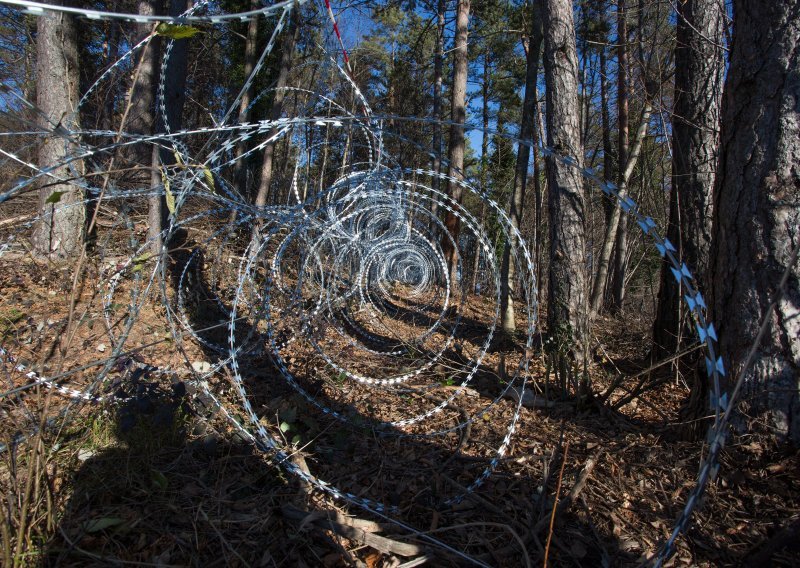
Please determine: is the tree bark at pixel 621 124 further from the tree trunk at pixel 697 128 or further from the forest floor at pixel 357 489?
the forest floor at pixel 357 489

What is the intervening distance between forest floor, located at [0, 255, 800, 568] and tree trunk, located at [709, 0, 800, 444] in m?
0.38

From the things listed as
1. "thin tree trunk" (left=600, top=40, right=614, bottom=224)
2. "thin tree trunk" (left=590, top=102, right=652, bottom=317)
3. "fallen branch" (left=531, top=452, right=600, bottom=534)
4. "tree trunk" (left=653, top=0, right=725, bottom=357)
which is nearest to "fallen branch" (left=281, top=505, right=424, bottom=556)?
"fallen branch" (left=531, top=452, right=600, bottom=534)

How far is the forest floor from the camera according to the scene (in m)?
2.13

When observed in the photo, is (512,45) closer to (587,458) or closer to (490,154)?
(490,154)

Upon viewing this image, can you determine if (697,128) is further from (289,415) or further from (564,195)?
(289,415)

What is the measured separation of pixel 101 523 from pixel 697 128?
495cm

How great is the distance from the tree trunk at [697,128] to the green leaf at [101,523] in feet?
13.1

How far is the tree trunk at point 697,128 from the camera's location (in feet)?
13.1

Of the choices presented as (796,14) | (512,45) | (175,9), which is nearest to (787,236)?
(796,14)

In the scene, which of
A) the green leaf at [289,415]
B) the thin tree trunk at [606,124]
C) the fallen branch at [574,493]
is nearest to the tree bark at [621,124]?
the thin tree trunk at [606,124]

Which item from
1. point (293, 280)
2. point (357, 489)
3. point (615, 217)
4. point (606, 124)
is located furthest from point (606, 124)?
point (357, 489)

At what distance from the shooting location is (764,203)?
8.30 feet

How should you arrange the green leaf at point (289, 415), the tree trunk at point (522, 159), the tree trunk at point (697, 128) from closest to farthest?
the green leaf at point (289, 415) → the tree trunk at point (697, 128) → the tree trunk at point (522, 159)

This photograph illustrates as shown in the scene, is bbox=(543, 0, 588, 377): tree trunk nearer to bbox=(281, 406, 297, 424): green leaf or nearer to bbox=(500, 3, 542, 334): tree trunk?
bbox=(500, 3, 542, 334): tree trunk
